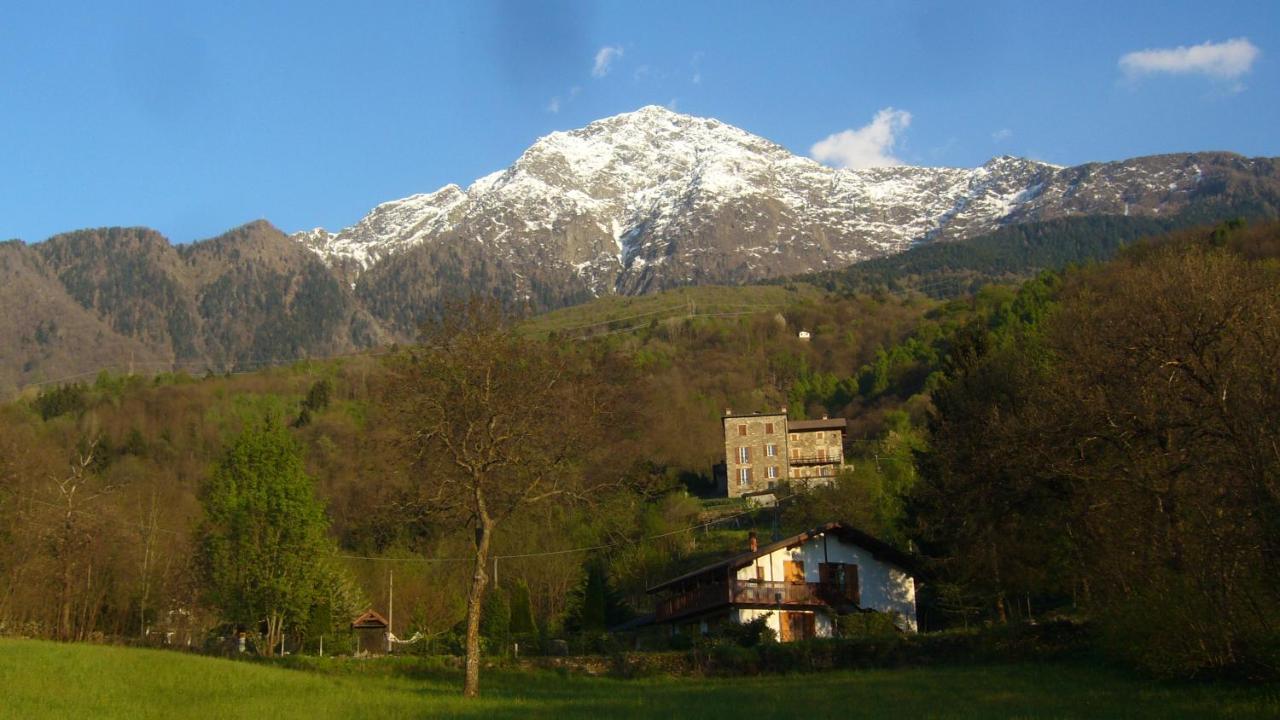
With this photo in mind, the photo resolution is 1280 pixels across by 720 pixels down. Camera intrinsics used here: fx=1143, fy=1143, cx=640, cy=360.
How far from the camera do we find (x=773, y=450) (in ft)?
330

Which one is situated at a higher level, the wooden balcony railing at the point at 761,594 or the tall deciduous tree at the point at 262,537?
the tall deciduous tree at the point at 262,537

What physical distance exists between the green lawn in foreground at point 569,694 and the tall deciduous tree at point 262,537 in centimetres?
1026

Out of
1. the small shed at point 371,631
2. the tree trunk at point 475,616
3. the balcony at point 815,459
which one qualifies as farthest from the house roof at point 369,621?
the balcony at point 815,459

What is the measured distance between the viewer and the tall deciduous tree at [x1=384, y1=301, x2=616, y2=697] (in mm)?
27594

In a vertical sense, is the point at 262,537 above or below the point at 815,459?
below

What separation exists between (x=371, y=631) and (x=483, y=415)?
3335cm

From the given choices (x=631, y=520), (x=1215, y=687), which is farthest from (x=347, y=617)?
(x=1215, y=687)

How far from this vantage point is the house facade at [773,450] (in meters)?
99.3

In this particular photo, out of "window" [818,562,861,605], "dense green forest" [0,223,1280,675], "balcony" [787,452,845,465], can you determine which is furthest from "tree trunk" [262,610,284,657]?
"balcony" [787,452,845,465]

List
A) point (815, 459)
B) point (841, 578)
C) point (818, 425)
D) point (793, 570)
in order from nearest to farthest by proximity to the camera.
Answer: point (793, 570)
point (841, 578)
point (815, 459)
point (818, 425)

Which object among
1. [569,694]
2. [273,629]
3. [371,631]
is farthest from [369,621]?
[569,694]

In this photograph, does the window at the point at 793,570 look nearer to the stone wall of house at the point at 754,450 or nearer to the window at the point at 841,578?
the window at the point at 841,578

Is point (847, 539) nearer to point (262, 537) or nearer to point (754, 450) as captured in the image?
point (262, 537)

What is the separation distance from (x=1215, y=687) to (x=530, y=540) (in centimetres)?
4521
